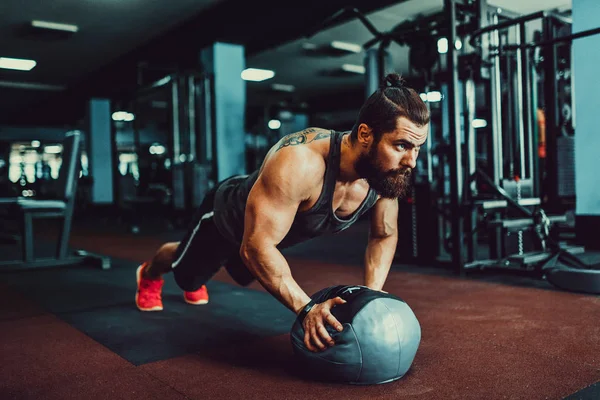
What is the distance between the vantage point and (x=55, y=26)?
6.65 meters

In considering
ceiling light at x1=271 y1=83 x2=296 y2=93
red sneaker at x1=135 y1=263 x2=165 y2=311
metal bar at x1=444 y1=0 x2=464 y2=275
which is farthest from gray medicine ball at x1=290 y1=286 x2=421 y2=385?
ceiling light at x1=271 y1=83 x2=296 y2=93

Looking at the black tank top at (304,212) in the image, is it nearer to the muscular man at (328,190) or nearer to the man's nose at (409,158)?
the muscular man at (328,190)

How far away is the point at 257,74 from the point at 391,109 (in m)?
8.58

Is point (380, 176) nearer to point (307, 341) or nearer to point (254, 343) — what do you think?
point (307, 341)

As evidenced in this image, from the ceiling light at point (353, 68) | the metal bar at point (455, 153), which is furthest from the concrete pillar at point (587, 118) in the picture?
the ceiling light at point (353, 68)

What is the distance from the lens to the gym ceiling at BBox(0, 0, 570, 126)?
5.90 meters

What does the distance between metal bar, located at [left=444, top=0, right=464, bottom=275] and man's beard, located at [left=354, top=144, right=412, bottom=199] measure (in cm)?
194

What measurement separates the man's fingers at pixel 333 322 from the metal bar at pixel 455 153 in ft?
7.09

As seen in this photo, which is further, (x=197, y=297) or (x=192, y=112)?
(x=192, y=112)

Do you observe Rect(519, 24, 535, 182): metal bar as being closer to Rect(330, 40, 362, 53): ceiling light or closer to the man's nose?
the man's nose

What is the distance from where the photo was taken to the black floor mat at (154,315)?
1.89 meters

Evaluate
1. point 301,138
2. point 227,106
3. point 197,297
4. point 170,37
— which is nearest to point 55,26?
point 170,37

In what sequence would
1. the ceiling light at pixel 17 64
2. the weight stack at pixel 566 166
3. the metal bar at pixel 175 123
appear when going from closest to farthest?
1. the weight stack at pixel 566 166
2. the metal bar at pixel 175 123
3. the ceiling light at pixel 17 64

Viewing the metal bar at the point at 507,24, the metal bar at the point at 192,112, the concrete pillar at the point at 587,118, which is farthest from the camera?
the metal bar at the point at 192,112
